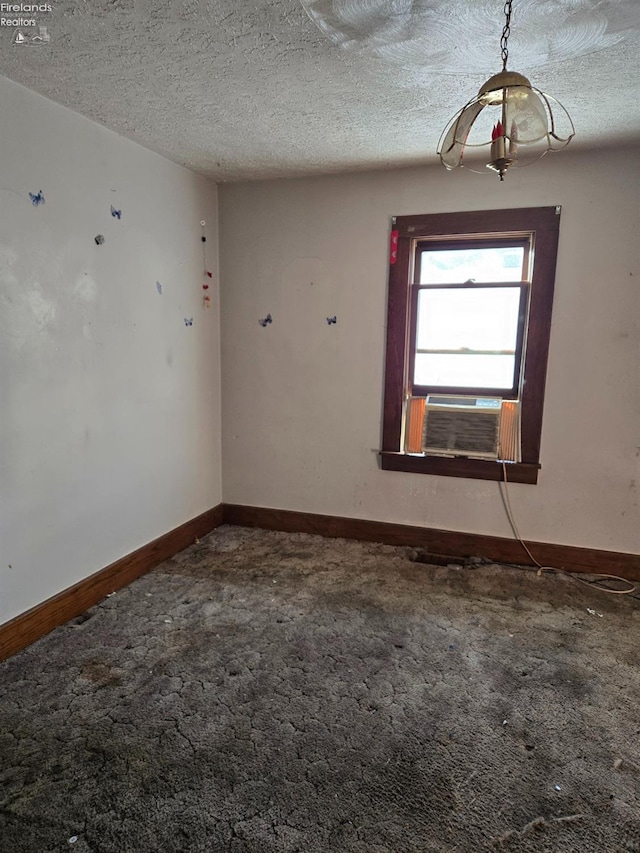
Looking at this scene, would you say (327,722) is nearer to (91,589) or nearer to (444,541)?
(91,589)

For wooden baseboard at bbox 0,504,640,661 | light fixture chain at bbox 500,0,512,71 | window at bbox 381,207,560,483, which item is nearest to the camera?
light fixture chain at bbox 500,0,512,71

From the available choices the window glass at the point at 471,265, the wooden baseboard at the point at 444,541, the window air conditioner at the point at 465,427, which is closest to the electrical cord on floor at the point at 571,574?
the wooden baseboard at the point at 444,541

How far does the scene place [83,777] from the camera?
151 cm

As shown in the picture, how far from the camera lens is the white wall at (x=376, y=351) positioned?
2.78 m

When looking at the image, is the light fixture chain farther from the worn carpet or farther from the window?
the worn carpet

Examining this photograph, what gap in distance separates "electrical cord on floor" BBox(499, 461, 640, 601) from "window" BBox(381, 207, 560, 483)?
0.11m

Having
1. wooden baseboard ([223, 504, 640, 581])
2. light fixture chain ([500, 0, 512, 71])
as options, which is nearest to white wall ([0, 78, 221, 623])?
wooden baseboard ([223, 504, 640, 581])

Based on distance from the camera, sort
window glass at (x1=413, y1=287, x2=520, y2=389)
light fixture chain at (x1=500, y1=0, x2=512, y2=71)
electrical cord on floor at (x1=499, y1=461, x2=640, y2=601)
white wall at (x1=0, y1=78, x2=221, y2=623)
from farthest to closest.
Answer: window glass at (x1=413, y1=287, x2=520, y2=389), electrical cord on floor at (x1=499, y1=461, x2=640, y2=601), white wall at (x1=0, y1=78, x2=221, y2=623), light fixture chain at (x1=500, y1=0, x2=512, y2=71)

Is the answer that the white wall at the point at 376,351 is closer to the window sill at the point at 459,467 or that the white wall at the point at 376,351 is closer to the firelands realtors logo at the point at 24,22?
the window sill at the point at 459,467

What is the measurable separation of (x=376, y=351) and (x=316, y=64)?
5.51 feet

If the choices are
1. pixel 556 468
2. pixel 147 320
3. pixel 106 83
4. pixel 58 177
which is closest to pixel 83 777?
pixel 147 320

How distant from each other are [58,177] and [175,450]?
160cm

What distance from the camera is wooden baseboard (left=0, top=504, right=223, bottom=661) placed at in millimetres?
2113

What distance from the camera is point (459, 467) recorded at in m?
3.14
